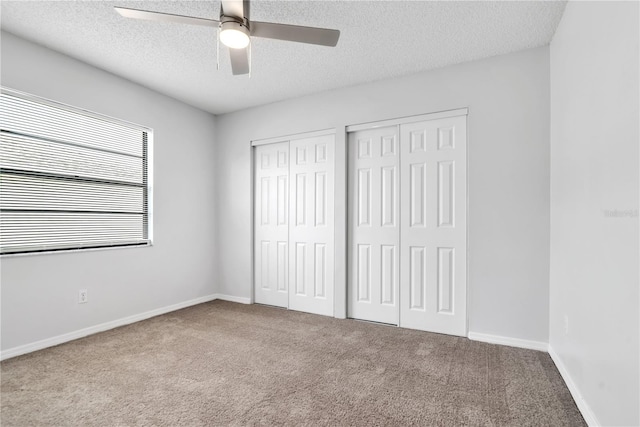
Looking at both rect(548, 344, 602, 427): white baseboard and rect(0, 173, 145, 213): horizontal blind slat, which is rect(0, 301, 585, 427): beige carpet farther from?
rect(0, 173, 145, 213): horizontal blind slat

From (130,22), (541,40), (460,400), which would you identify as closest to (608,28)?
(541,40)

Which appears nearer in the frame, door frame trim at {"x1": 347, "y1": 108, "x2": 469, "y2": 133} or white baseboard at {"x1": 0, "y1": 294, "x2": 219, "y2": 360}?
white baseboard at {"x1": 0, "y1": 294, "x2": 219, "y2": 360}

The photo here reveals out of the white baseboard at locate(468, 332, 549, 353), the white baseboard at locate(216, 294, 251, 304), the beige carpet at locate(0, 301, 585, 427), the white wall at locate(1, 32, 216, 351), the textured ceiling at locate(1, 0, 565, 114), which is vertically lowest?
the white baseboard at locate(216, 294, 251, 304)

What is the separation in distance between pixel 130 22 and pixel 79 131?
130cm

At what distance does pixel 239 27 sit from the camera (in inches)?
70.6

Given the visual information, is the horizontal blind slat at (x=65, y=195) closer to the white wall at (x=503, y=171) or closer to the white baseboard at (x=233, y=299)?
the white baseboard at (x=233, y=299)

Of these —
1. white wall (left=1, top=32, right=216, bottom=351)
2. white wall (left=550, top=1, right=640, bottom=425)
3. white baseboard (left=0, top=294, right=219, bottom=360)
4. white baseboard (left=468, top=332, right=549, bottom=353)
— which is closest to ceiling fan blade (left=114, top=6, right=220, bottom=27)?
white wall (left=1, top=32, right=216, bottom=351)

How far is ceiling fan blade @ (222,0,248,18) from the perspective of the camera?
1.70m

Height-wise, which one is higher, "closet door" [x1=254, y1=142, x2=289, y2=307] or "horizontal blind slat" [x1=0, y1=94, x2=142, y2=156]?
"horizontal blind slat" [x1=0, y1=94, x2=142, y2=156]

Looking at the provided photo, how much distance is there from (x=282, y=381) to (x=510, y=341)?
1.98 meters

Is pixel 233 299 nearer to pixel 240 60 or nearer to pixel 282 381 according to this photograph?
pixel 282 381

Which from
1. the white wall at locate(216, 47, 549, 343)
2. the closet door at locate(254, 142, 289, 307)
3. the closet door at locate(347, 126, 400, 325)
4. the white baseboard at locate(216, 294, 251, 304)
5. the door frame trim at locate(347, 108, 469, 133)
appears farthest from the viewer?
the white baseboard at locate(216, 294, 251, 304)

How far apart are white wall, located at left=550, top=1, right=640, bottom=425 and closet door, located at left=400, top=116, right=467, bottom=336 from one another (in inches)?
31.3

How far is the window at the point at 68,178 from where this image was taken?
2.69 metres
